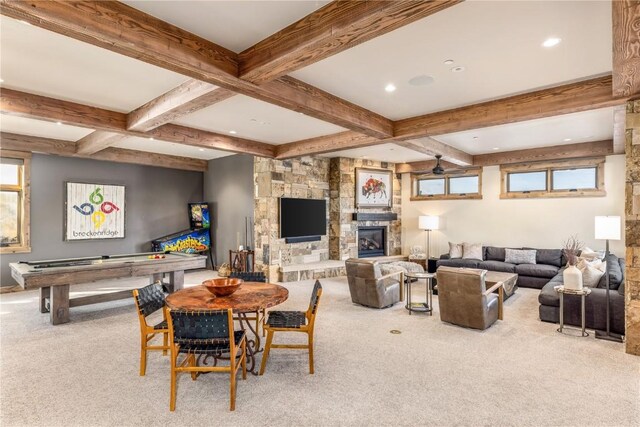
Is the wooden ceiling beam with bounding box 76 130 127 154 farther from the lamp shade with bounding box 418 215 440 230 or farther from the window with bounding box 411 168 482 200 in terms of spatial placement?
the window with bounding box 411 168 482 200

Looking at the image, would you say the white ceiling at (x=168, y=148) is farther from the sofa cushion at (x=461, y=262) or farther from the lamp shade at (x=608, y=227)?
the lamp shade at (x=608, y=227)

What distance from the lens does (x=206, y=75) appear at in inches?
119

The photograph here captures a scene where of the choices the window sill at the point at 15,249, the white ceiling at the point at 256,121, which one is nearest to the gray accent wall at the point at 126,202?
the window sill at the point at 15,249

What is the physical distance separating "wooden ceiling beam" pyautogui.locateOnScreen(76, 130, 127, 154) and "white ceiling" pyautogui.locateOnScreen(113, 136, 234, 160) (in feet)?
1.76

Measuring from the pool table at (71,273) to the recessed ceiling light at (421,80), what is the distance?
4.40 m

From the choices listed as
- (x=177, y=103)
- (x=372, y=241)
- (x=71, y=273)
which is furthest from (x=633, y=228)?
(x=71, y=273)

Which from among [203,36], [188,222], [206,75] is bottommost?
[188,222]

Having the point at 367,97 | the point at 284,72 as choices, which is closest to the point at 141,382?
the point at 284,72

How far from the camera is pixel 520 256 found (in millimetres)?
7500

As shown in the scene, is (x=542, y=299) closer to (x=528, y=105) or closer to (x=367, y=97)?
(x=528, y=105)

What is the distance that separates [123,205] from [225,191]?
2.34 m

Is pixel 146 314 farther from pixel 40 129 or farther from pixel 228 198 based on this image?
pixel 228 198

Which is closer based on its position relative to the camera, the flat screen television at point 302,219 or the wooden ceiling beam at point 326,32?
the wooden ceiling beam at point 326,32

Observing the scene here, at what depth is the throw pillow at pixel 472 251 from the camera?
26.5ft
